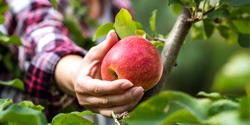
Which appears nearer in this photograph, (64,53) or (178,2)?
(178,2)

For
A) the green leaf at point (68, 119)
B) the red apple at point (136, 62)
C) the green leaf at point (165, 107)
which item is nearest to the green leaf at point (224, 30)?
the red apple at point (136, 62)

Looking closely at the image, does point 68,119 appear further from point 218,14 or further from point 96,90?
point 218,14

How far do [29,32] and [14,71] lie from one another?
0.18 m

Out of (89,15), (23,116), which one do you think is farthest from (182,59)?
(23,116)

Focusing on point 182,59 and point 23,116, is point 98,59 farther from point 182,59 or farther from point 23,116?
point 182,59

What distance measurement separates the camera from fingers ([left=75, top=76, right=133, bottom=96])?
2.76 feet

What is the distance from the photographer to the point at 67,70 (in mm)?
1298

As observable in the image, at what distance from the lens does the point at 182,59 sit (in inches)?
453

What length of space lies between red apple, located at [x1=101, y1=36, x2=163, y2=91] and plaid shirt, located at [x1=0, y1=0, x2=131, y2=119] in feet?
1.85

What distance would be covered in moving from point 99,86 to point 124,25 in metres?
0.14

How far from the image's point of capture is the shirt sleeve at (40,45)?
1.53 m

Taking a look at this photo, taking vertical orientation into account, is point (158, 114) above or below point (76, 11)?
above

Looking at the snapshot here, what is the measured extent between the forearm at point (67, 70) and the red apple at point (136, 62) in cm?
34

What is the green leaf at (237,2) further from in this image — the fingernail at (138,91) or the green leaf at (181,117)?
the green leaf at (181,117)
